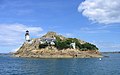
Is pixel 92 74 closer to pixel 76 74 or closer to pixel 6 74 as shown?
pixel 76 74

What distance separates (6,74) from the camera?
8594cm

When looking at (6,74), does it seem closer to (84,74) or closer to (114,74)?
(84,74)

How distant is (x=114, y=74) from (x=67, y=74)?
14.3 m

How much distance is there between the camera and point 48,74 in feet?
272

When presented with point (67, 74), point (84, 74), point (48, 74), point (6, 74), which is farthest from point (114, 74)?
point (6, 74)

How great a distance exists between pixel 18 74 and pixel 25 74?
245 centimetres

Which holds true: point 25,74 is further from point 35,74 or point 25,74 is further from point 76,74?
point 76,74

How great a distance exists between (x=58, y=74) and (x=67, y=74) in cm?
283

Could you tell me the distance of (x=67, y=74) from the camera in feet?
270

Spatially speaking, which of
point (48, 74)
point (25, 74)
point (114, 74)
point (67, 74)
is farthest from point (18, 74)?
point (114, 74)

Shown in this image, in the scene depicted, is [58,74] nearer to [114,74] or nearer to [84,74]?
[84,74]

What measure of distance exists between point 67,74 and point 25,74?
43.4 ft

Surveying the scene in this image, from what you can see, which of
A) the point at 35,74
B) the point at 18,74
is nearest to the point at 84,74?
the point at 35,74

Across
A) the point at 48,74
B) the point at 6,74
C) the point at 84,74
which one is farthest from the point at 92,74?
the point at 6,74
